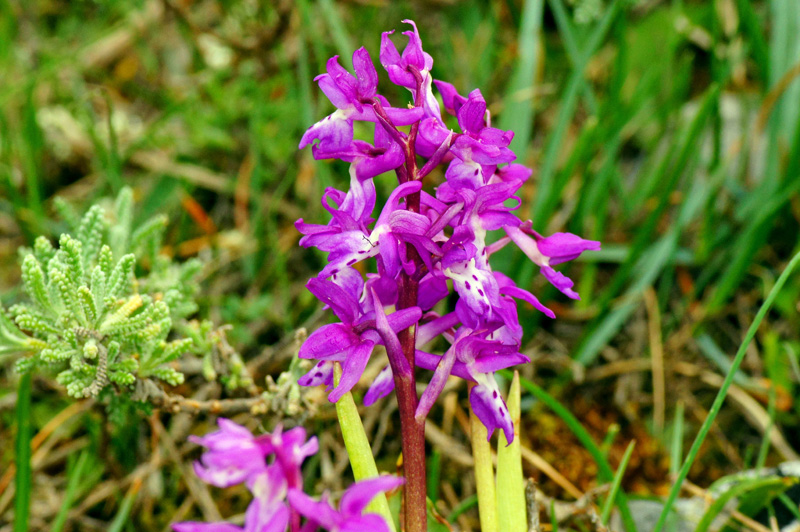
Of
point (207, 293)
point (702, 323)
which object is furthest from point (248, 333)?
point (702, 323)

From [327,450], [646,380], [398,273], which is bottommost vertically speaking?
[646,380]

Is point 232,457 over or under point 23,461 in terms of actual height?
over

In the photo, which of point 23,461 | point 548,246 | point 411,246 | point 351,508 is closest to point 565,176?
point 548,246

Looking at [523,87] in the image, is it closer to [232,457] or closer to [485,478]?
[485,478]

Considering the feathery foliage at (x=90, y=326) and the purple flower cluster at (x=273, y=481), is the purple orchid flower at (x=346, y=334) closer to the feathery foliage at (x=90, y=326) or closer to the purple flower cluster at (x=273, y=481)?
the purple flower cluster at (x=273, y=481)

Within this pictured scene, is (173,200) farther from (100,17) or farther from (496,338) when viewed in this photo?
(496,338)

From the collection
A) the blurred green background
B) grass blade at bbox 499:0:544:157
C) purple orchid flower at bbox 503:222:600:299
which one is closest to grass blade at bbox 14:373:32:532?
the blurred green background

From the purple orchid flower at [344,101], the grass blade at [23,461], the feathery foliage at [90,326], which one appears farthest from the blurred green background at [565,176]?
the purple orchid flower at [344,101]

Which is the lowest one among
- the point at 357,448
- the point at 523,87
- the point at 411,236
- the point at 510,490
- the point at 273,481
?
the point at 510,490
